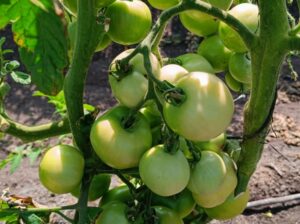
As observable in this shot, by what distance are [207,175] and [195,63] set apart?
0.59ft

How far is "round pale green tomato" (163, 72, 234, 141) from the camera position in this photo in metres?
0.59

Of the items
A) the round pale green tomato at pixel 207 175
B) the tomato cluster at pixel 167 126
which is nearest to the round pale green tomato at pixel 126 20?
the tomato cluster at pixel 167 126

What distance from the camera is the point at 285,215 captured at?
6.82 ft

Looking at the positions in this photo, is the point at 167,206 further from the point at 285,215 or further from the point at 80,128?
the point at 285,215

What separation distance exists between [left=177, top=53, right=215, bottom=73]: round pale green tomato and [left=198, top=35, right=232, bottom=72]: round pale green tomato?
0.04 meters

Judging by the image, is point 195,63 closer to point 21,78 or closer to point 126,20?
point 126,20

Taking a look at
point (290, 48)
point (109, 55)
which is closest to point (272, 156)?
point (109, 55)

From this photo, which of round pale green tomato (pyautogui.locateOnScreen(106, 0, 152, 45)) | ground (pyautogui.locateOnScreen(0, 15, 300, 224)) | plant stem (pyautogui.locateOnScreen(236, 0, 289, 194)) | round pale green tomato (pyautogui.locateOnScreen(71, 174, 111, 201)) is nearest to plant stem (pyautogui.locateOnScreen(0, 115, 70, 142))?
round pale green tomato (pyautogui.locateOnScreen(71, 174, 111, 201))

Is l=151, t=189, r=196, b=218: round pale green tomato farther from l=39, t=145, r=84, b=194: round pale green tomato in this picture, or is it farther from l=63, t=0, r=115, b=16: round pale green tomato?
l=63, t=0, r=115, b=16: round pale green tomato

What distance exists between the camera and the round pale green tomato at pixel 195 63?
77 centimetres

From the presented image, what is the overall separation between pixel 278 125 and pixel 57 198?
1.24m

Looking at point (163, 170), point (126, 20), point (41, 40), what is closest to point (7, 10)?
point (41, 40)

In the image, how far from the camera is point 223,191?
75cm

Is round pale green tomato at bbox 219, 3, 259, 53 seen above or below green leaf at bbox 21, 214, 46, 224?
above
